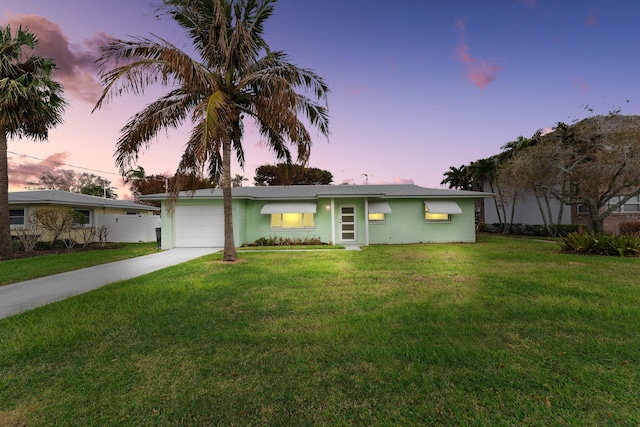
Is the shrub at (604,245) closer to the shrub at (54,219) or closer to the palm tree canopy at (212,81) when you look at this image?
the palm tree canopy at (212,81)

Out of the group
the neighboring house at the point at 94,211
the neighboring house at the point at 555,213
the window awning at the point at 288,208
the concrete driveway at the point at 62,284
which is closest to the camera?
the concrete driveway at the point at 62,284

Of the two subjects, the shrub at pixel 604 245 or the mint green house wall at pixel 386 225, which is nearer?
the shrub at pixel 604 245

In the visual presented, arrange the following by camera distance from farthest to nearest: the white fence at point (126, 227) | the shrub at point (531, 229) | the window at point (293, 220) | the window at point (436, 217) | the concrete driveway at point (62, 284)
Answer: the white fence at point (126, 227), the shrub at point (531, 229), the window at point (436, 217), the window at point (293, 220), the concrete driveway at point (62, 284)

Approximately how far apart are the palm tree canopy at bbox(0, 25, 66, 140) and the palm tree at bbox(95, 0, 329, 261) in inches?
261

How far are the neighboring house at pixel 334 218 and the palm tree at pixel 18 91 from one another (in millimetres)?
6502

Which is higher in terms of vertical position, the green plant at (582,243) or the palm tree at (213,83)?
the palm tree at (213,83)

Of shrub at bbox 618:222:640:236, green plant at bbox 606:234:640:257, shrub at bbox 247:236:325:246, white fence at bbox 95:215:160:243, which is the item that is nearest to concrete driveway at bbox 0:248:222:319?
shrub at bbox 247:236:325:246

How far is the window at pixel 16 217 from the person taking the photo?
1730 cm

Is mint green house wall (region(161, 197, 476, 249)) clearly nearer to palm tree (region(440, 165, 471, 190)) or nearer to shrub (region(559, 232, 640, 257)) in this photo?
shrub (region(559, 232, 640, 257))

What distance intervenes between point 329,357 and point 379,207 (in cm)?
1333

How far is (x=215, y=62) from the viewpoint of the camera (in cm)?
979

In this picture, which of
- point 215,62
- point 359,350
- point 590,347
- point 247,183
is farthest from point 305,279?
point 247,183

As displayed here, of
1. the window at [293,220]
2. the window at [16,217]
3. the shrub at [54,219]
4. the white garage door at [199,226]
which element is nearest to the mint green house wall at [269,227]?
the window at [293,220]

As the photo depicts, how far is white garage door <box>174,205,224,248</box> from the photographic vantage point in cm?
1593
